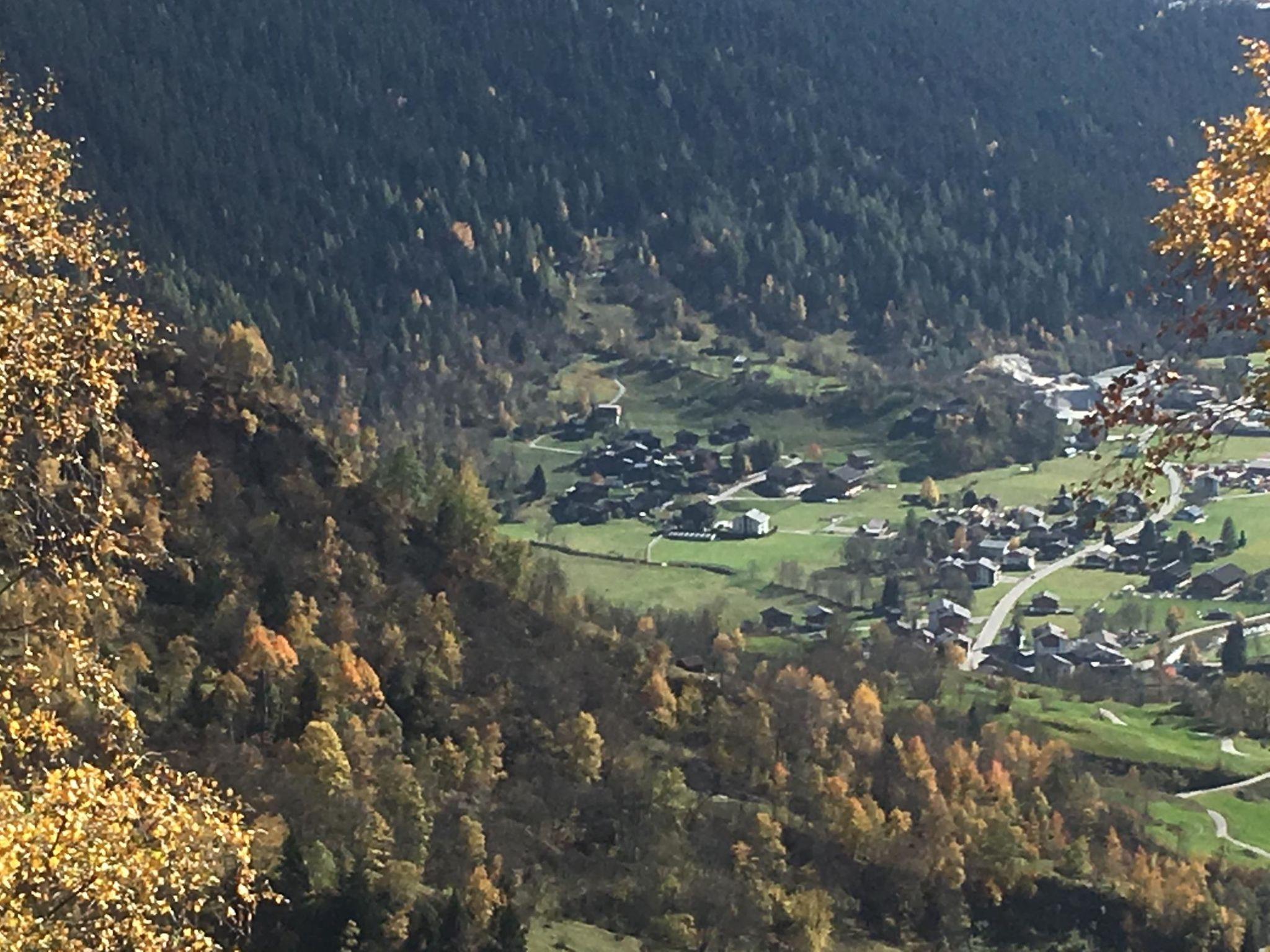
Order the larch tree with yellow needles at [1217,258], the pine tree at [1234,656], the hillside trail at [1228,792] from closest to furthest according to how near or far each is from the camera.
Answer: the larch tree with yellow needles at [1217,258], the hillside trail at [1228,792], the pine tree at [1234,656]

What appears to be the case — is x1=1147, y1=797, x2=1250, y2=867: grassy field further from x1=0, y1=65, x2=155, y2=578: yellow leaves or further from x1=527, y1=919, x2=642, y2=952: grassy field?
x1=0, y1=65, x2=155, y2=578: yellow leaves

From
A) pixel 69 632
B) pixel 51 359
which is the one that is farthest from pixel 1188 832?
pixel 51 359

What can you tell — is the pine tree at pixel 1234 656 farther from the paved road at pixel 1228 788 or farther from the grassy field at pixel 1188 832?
the grassy field at pixel 1188 832

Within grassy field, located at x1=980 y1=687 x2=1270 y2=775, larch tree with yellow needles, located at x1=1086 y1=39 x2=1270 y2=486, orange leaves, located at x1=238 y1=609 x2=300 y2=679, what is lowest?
orange leaves, located at x1=238 y1=609 x2=300 y2=679

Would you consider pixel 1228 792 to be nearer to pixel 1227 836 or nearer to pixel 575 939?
pixel 1227 836

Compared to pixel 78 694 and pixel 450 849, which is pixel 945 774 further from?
pixel 78 694

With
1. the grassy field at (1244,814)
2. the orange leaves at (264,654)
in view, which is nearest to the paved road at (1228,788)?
the grassy field at (1244,814)

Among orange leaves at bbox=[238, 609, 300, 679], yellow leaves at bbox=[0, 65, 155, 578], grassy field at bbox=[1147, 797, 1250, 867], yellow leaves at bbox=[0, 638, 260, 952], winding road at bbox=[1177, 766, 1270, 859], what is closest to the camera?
yellow leaves at bbox=[0, 638, 260, 952]

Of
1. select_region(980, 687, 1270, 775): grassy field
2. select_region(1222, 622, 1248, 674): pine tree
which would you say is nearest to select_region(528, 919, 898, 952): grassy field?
select_region(980, 687, 1270, 775): grassy field
